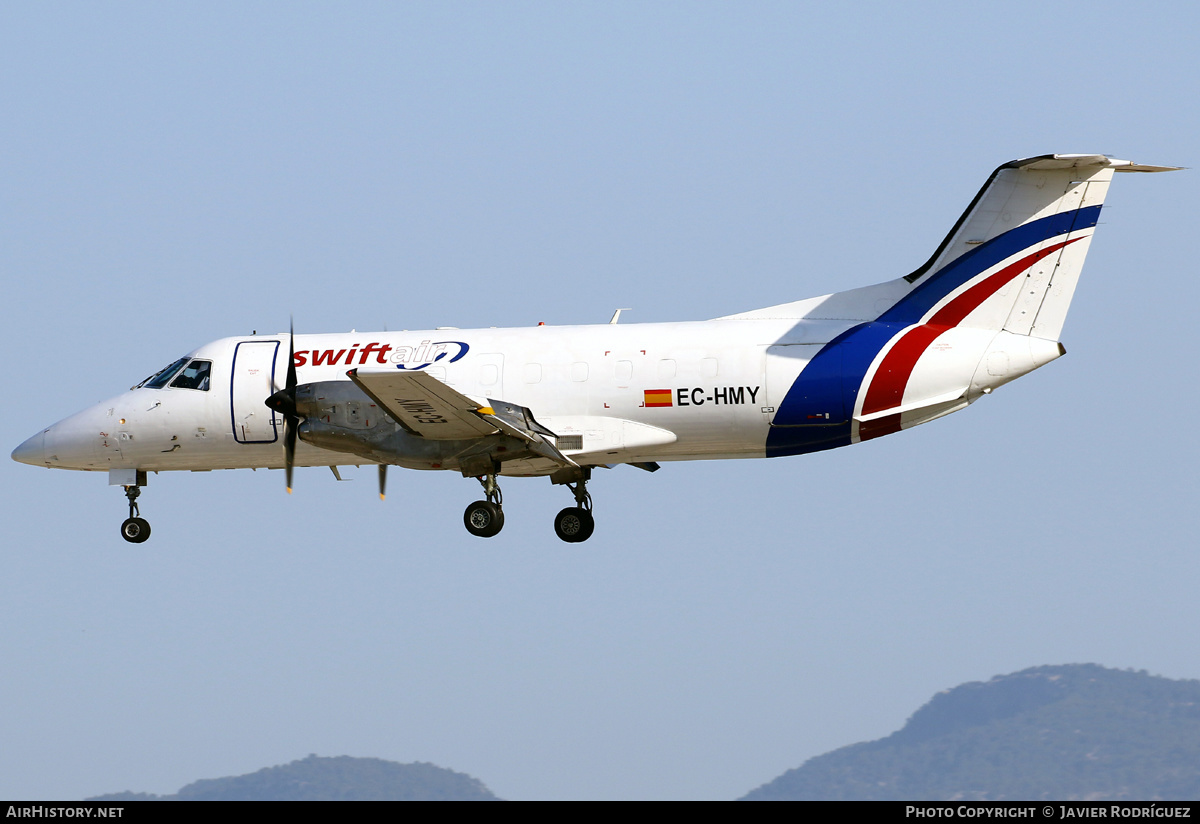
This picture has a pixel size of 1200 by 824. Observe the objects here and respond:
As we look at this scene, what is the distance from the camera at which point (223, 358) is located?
2714 cm

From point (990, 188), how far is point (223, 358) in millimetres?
14162

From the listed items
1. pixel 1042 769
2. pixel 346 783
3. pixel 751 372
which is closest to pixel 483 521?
pixel 751 372

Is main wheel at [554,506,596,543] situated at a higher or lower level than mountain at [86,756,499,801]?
higher

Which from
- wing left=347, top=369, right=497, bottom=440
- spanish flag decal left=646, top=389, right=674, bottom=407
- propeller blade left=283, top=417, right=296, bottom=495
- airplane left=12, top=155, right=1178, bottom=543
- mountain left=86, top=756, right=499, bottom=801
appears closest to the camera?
wing left=347, top=369, right=497, bottom=440

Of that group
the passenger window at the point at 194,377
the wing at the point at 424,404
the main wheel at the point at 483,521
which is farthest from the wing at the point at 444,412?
the passenger window at the point at 194,377

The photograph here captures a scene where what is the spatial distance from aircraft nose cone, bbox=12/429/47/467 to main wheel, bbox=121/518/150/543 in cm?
200

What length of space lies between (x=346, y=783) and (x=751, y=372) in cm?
14317

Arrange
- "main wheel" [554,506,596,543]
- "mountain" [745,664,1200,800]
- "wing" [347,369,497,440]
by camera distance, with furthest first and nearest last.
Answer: "mountain" [745,664,1200,800]
"main wheel" [554,506,596,543]
"wing" [347,369,497,440]

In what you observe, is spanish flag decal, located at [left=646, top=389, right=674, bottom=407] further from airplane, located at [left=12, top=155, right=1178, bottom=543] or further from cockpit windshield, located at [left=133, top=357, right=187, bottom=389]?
cockpit windshield, located at [left=133, top=357, right=187, bottom=389]

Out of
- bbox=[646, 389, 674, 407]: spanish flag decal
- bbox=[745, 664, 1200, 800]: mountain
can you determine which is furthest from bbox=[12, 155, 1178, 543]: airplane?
bbox=[745, 664, 1200, 800]: mountain

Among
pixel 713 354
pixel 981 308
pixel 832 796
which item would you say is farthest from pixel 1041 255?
pixel 832 796

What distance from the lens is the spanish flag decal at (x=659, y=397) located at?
24422 mm

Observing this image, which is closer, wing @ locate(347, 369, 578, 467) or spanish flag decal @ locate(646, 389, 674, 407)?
wing @ locate(347, 369, 578, 467)

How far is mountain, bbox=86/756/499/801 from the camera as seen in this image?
11512 centimetres
